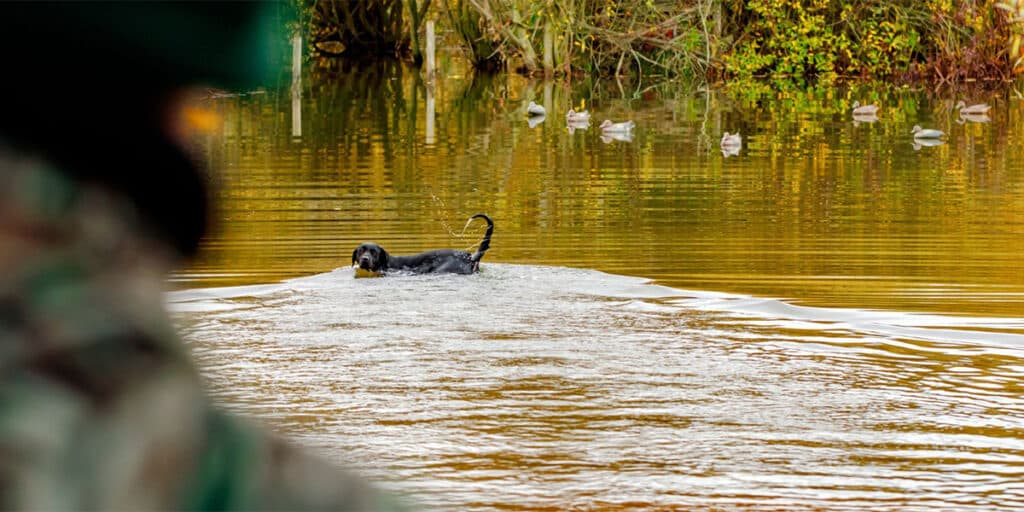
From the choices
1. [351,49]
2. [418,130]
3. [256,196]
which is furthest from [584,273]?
[351,49]

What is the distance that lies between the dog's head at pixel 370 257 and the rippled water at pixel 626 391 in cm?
30

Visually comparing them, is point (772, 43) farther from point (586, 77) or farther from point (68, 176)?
point (68, 176)

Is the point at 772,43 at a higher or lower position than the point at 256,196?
higher

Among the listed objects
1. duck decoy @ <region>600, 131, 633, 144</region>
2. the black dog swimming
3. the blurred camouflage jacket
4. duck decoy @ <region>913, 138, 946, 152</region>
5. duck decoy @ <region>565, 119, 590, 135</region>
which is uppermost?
duck decoy @ <region>565, 119, 590, 135</region>

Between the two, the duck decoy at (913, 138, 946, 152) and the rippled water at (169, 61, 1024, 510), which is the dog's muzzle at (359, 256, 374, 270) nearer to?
the rippled water at (169, 61, 1024, 510)

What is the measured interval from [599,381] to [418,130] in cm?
1532

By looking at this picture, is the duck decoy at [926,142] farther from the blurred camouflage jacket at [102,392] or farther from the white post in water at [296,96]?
the blurred camouflage jacket at [102,392]

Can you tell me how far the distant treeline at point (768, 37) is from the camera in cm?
3088

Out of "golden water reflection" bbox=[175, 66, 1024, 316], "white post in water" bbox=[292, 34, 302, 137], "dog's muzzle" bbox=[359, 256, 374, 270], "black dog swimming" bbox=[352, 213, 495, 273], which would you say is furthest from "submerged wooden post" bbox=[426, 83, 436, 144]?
"dog's muzzle" bbox=[359, 256, 374, 270]

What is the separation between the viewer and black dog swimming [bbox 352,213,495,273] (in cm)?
934

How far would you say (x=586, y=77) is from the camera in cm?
3419

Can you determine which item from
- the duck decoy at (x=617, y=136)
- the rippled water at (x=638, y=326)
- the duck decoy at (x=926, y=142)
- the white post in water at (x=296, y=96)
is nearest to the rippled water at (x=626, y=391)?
the rippled water at (x=638, y=326)

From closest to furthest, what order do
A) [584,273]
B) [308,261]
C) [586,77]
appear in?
[584,273], [308,261], [586,77]

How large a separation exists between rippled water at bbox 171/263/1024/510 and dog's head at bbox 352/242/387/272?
0.30m
